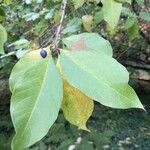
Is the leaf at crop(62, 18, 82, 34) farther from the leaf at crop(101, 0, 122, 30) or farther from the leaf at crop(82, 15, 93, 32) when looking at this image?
the leaf at crop(101, 0, 122, 30)

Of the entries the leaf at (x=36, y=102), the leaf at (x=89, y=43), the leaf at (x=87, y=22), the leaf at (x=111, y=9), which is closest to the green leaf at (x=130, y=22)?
the leaf at (x=87, y=22)

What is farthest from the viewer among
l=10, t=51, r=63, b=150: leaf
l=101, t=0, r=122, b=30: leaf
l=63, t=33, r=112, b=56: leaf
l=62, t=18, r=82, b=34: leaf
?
l=62, t=18, r=82, b=34: leaf

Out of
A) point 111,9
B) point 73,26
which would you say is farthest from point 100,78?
point 73,26

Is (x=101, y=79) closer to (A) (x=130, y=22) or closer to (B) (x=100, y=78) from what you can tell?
(B) (x=100, y=78)

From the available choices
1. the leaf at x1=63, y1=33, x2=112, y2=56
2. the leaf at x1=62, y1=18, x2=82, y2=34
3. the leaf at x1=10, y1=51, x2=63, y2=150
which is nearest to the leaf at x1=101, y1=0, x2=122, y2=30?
the leaf at x1=63, y1=33, x2=112, y2=56

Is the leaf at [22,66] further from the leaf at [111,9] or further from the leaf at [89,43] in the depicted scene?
the leaf at [111,9]

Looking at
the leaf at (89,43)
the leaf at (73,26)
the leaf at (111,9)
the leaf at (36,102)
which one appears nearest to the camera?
the leaf at (36,102)

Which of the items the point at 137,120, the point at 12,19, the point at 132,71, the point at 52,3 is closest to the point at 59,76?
the point at 52,3
